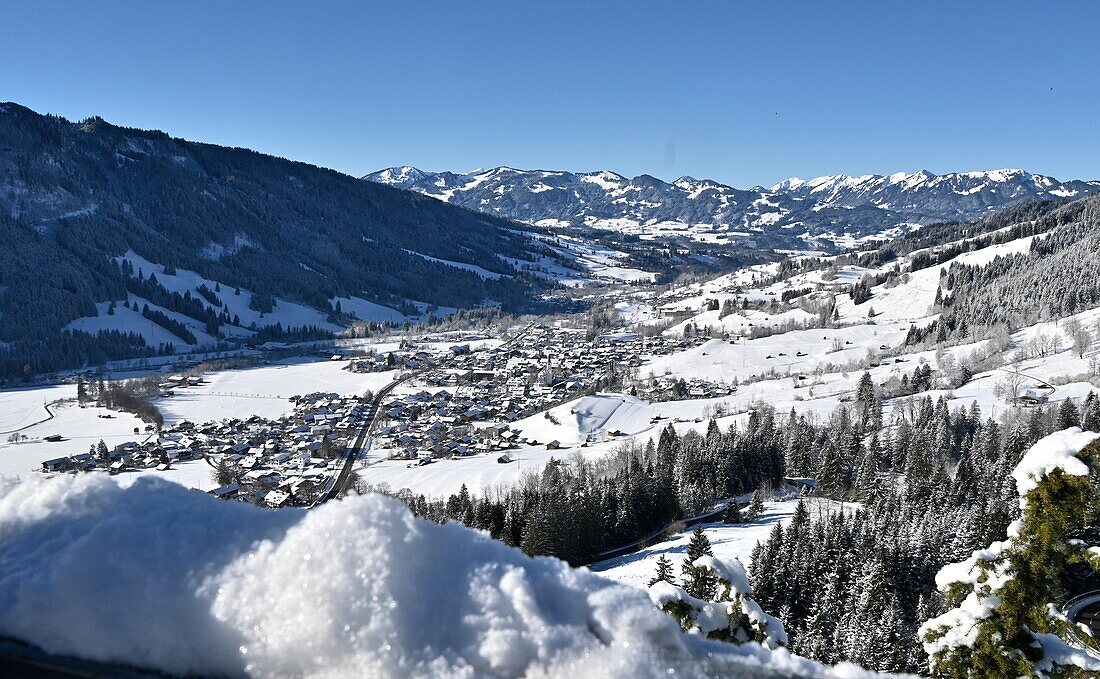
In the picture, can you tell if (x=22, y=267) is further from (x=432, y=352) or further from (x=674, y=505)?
(x=674, y=505)

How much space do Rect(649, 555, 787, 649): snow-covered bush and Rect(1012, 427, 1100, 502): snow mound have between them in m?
3.03

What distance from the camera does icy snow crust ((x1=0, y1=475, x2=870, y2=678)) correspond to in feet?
9.82

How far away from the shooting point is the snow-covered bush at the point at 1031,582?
5.84 meters

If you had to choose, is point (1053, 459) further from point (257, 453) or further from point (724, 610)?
point (257, 453)

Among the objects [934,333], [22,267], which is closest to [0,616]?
[934,333]

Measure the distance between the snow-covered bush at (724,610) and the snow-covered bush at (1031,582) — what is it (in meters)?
1.68

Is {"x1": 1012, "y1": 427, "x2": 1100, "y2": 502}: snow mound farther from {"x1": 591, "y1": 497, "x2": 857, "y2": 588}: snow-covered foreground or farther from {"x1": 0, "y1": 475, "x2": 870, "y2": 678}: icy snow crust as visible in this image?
{"x1": 591, "y1": 497, "x2": 857, "y2": 588}: snow-covered foreground

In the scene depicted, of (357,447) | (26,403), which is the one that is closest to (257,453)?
(357,447)

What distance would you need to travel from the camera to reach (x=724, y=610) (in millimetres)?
7020

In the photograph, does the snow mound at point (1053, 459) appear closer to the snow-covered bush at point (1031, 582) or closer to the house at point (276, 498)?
the snow-covered bush at point (1031, 582)

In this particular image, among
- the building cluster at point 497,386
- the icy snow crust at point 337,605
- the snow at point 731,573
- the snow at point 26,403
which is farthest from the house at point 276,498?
the icy snow crust at point 337,605

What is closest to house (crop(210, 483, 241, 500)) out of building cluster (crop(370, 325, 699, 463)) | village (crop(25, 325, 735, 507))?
village (crop(25, 325, 735, 507))

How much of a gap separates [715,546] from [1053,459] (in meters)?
30.8

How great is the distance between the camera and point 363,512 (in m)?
3.47
